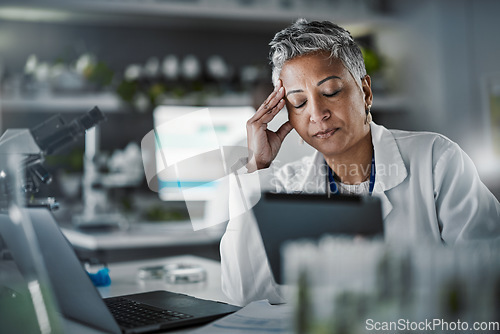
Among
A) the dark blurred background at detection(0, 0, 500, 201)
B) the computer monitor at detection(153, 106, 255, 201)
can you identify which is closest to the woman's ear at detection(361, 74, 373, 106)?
the computer monitor at detection(153, 106, 255, 201)

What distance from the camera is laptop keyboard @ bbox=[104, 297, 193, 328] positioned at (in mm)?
851

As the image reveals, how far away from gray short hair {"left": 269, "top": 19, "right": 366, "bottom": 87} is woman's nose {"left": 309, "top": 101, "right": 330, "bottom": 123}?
9cm

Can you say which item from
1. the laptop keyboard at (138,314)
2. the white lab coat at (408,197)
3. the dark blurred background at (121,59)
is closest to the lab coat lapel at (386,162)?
the white lab coat at (408,197)

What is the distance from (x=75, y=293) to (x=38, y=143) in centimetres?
36

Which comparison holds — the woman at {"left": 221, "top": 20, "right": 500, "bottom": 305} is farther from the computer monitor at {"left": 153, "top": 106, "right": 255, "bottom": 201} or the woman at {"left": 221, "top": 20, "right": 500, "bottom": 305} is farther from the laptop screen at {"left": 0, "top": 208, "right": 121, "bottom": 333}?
the laptop screen at {"left": 0, "top": 208, "right": 121, "bottom": 333}

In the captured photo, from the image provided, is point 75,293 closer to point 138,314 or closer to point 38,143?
point 138,314

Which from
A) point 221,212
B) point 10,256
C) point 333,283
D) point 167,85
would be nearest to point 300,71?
point 221,212

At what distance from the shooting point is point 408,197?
97 cm

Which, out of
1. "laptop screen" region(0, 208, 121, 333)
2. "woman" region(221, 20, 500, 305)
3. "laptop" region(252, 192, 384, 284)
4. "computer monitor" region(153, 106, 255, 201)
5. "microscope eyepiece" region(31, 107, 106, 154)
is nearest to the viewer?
"laptop" region(252, 192, 384, 284)

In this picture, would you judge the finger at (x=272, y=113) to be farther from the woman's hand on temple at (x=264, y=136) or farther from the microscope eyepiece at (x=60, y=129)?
the microscope eyepiece at (x=60, y=129)

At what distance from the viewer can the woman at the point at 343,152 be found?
3.13 feet

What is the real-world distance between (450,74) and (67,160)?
7.76 feet

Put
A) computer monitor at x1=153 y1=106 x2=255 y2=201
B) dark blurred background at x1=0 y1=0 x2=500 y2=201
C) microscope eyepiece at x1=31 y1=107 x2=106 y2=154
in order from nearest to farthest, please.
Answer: microscope eyepiece at x1=31 y1=107 x2=106 y2=154, computer monitor at x1=153 y1=106 x2=255 y2=201, dark blurred background at x1=0 y1=0 x2=500 y2=201

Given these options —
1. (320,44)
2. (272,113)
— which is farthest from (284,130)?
(320,44)
